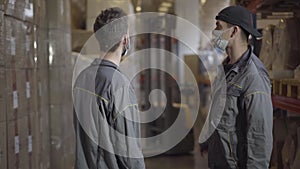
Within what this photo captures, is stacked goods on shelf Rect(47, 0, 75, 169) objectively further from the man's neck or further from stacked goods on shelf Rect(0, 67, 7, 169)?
the man's neck

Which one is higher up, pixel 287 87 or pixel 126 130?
pixel 287 87

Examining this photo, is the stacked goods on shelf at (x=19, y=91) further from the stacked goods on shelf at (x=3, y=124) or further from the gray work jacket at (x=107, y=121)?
the gray work jacket at (x=107, y=121)

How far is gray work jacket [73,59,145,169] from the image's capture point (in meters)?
2.04

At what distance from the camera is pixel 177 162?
18.2 ft

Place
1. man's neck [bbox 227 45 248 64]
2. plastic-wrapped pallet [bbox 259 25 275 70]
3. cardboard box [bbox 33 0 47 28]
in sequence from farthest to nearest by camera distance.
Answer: cardboard box [bbox 33 0 47 28]
plastic-wrapped pallet [bbox 259 25 275 70]
man's neck [bbox 227 45 248 64]

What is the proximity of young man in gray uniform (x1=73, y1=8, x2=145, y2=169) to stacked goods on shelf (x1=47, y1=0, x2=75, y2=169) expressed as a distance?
2241 mm

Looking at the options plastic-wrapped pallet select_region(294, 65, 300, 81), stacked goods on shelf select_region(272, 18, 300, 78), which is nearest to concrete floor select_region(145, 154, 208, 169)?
stacked goods on shelf select_region(272, 18, 300, 78)

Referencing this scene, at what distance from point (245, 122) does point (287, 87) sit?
0.75 metres

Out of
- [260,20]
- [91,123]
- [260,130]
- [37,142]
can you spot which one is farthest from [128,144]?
[260,20]

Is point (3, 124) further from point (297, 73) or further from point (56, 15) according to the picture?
point (56, 15)

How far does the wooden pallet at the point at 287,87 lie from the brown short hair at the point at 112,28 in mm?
1198

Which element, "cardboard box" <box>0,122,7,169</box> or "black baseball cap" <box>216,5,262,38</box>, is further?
"cardboard box" <box>0,122,7,169</box>

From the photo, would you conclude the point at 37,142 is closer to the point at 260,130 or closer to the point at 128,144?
the point at 128,144

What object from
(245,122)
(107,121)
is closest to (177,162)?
(245,122)
